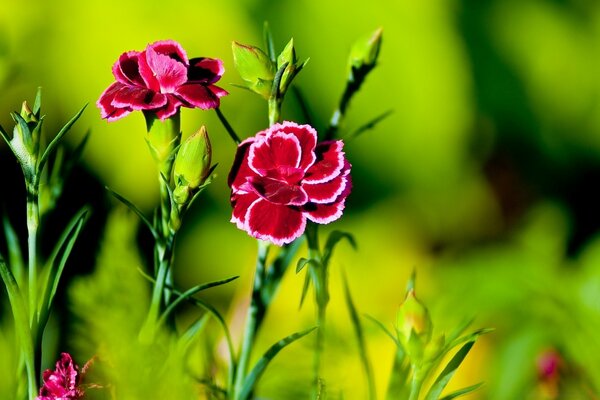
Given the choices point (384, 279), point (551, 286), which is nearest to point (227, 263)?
point (384, 279)

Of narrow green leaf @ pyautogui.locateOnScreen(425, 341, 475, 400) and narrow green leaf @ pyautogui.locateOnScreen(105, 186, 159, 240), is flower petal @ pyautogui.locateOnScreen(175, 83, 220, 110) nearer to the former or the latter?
narrow green leaf @ pyautogui.locateOnScreen(105, 186, 159, 240)

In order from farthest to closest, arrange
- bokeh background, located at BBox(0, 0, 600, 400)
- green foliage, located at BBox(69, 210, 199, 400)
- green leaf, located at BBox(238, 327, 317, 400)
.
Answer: bokeh background, located at BBox(0, 0, 600, 400), green leaf, located at BBox(238, 327, 317, 400), green foliage, located at BBox(69, 210, 199, 400)

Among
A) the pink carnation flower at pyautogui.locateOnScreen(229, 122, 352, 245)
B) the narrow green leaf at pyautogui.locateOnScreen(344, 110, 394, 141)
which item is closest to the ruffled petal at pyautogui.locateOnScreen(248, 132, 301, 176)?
the pink carnation flower at pyautogui.locateOnScreen(229, 122, 352, 245)

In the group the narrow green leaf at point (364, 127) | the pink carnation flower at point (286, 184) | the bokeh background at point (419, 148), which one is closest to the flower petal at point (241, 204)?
the pink carnation flower at point (286, 184)

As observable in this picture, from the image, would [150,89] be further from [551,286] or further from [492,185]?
[492,185]

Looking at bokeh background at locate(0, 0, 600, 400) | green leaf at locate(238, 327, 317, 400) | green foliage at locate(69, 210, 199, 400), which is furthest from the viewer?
bokeh background at locate(0, 0, 600, 400)
